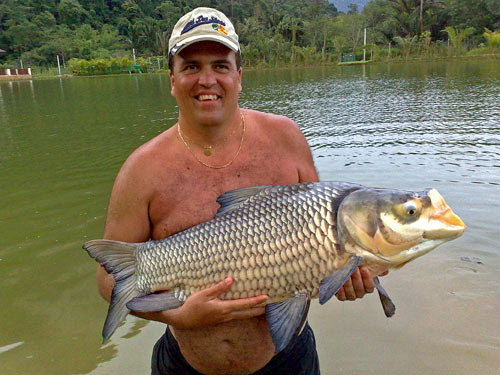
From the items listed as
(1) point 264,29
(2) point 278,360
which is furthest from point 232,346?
(1) point 264,29

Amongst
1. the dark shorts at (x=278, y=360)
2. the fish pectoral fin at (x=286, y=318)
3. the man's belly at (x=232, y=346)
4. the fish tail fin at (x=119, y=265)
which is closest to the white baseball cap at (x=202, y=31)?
the fish tail fin at (x=119, y=265)

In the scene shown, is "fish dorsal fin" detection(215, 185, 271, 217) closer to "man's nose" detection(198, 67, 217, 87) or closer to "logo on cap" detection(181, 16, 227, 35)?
"man's nose" detection(198, 67, 217, 87)

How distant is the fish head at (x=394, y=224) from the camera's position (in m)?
1.62

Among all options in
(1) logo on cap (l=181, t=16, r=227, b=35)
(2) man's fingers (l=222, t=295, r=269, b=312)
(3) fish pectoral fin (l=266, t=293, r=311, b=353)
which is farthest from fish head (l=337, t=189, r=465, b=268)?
(1) logo on cap (l=181, t=16, r=227, b=35)

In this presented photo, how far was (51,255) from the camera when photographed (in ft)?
17.3

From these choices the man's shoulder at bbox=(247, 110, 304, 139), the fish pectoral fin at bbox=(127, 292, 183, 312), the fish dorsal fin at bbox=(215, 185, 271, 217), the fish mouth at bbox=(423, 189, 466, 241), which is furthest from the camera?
the man's shoulder at bbox=(247, 110, 304, 139)

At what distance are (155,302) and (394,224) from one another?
3.43 ft

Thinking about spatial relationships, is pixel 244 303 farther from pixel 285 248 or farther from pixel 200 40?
pixel 200 40

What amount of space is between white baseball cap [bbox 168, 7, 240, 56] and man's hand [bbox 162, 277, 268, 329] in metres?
1.09

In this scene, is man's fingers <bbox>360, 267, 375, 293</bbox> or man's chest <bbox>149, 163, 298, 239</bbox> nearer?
man's fingers <bbox>360, 267, 375, 293</bbox>

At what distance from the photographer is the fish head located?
162 centimetres

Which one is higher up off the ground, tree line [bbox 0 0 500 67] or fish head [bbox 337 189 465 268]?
tree line [bbox 0 0 500 67]

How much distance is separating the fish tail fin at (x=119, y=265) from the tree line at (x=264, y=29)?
47324 mm

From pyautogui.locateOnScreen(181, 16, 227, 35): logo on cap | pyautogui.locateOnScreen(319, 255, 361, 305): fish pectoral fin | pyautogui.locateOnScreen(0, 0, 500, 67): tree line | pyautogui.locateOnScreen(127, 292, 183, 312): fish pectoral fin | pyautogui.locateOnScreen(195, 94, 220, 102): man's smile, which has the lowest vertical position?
pyautogui.locateOnScreen(127, 292, 183, 312): fish pectoral fin
